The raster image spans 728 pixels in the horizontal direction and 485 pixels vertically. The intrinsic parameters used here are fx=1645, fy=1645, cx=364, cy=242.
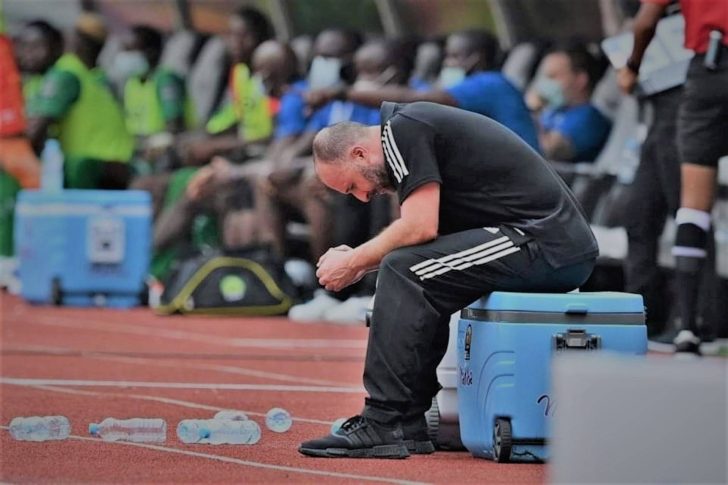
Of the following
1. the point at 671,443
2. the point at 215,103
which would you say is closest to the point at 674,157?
the point at 671,443

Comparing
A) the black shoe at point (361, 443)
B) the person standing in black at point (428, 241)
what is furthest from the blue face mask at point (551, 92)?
the black shoe at point (361, 443)

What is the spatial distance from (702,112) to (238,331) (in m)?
4.09

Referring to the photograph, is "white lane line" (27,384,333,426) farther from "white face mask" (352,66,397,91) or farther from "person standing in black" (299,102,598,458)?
"white face mask" (352,66,397,91)

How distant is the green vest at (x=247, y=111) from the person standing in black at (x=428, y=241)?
8.20m

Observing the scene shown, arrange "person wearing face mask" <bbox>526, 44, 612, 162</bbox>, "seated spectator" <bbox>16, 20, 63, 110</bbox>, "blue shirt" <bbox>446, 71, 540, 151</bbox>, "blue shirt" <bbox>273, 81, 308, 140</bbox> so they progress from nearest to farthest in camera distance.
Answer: "blue shirt" <bbox>446, 71, 540, 151</bbox> < "person wearing face mask" <bbox>526, 44, 612, 162</bbox> < "blue shirt" <bbox>273, 81, 308, 140</bbox> < "seated spectator" <bbox>16, 20, 63, 110</bbox>

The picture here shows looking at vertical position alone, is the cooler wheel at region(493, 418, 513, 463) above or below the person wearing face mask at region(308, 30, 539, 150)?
below

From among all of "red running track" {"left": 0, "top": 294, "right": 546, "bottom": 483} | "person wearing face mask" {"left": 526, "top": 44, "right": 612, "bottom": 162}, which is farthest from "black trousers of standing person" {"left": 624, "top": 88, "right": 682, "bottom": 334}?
"person wearing face mask" {"left": 526, "top": 44, "right": 612, "bottom": 162}

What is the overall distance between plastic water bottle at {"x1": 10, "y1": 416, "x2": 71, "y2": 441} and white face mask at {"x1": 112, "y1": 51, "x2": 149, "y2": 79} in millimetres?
10438

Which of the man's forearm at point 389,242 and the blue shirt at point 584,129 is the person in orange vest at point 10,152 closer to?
the blue shirt at point 584,129

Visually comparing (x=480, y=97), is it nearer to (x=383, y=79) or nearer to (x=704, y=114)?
(x=704, y=114)

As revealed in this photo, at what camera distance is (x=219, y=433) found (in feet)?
17.3

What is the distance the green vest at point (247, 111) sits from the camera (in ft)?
44.0

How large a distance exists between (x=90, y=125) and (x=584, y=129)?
4.55 metres

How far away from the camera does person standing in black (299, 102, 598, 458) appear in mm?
4973
